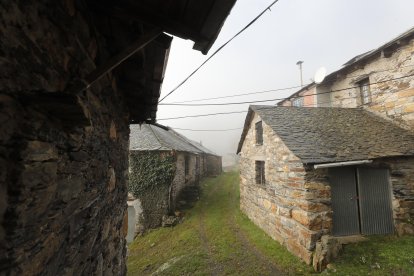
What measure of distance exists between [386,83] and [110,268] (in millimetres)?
12857

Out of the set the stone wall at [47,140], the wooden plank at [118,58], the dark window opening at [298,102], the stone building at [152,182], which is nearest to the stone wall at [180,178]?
the stone building at [152,182]

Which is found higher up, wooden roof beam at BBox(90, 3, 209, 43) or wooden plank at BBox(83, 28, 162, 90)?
wooden roof beam at BBox(90, 3, 209, 43)

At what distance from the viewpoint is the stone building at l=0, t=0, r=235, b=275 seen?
1178 millimetres

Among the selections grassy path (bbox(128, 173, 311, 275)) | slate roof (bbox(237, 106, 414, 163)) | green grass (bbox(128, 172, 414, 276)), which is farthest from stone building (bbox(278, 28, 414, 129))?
grassy path (bbox(128, 173, 311, 275))

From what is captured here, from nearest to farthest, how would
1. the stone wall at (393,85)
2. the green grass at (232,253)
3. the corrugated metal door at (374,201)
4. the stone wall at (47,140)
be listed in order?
1. the stone wall at (47,140)
2. the green grass at (232,253)
3. the corrugated metal door at (374,201)
4. the stone wall at (393,85)

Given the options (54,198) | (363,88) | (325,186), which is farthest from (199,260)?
(363,88)

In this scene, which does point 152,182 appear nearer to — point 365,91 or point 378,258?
point 378,258

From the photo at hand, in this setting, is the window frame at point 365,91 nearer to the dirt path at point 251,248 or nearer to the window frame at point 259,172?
the window frame at point 259,172

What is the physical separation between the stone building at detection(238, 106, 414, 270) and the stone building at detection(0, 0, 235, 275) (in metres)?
5.58

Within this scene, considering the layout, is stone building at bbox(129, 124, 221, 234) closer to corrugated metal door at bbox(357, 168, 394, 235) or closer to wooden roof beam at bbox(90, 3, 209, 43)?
corrugated metal door at bbox(357, 168, 394, 235)

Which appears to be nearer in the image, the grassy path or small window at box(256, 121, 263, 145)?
the grassy path

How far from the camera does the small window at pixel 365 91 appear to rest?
11.9m

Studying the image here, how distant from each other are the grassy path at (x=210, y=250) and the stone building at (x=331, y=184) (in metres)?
0.66

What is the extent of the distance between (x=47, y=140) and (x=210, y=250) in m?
8.12
